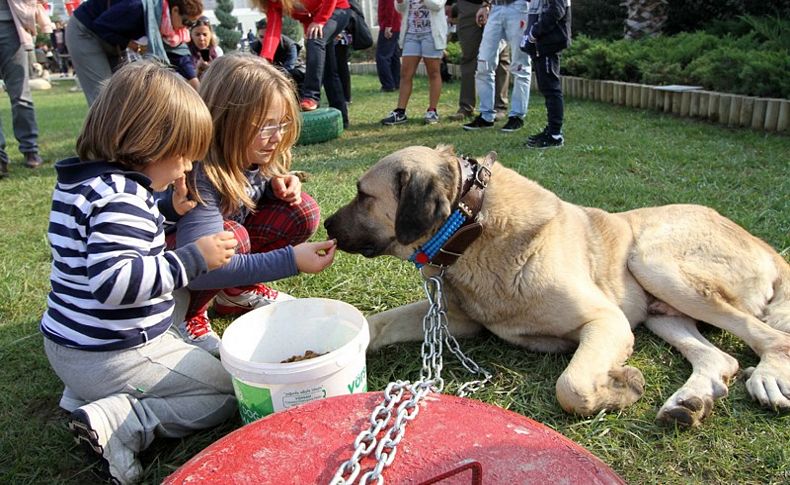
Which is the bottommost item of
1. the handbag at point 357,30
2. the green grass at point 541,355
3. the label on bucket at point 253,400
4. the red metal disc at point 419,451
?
the green grass at point 541,355

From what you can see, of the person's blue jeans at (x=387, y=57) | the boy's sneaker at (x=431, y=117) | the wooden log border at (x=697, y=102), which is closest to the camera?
the wooden log border at (x=697, y=102)

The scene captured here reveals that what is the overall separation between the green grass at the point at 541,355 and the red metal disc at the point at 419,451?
0.98 m

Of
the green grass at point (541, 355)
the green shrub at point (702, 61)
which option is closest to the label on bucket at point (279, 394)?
the green grass at point (541, 355)

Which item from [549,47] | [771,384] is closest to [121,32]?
[549,47]

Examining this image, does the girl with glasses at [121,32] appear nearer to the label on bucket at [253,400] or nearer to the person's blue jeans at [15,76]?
the person's blue jeans at [15,76]

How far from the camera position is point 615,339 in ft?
8.68

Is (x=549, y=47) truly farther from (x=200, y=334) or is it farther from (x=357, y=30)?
(x=200, y=334)

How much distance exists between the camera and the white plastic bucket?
2059 millimetres

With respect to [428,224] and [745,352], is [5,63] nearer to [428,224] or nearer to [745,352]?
[428,224]

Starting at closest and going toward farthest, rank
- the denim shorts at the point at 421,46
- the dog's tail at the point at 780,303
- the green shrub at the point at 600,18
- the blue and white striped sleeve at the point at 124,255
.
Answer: the blue and white striped sleeve at the point at 124,255 → the dog's tail at the point at 780,303 → the denim shorts at the point at 421,46 → the green shrub at the point at 600,18

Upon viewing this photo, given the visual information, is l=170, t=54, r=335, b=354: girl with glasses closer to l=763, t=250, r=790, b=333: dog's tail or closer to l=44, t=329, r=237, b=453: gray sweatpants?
l=44, t=329, r=237, b=453: gray sweatpants

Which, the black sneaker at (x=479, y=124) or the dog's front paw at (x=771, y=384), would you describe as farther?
the black sneaker at (x=479, y=124)

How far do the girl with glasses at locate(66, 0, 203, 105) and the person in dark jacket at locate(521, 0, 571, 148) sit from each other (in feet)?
12.0

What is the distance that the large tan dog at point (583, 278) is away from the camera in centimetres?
257
